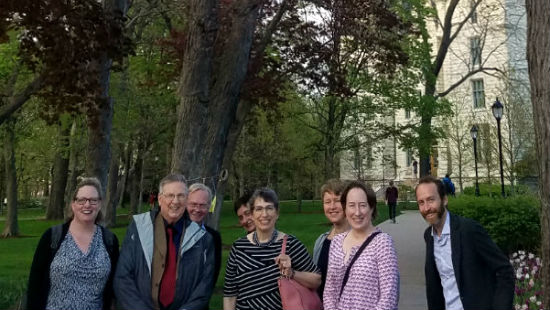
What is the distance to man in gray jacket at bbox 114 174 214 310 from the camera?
3.88 metres

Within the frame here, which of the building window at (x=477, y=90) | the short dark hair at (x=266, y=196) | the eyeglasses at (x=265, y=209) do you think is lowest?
the eyeglasses at (x=265, y=209)

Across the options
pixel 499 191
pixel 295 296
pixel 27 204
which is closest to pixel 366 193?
pixel 295 296

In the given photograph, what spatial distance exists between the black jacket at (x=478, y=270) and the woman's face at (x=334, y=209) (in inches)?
37.5

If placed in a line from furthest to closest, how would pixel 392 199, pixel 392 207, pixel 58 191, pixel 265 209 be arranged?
pixel 58 191
pixel 392 207
pixel 392 199
pixel 265 209

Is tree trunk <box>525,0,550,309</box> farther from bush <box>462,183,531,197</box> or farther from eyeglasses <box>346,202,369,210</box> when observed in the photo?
bush <box>462,183,531,197</box>

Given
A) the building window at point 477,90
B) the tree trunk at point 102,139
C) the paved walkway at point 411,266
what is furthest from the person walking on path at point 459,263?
the building window at point 477,90

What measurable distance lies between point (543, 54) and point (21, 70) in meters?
20.5

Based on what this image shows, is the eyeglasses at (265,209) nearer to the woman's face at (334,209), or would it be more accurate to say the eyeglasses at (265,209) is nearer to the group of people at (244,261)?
the group of people at (244,261)

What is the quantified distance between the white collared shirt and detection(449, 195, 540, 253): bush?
8334mm

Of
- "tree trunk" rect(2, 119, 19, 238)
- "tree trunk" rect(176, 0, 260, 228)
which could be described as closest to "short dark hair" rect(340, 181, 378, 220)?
"tree trunk" rect(176, 0, 260, 228)

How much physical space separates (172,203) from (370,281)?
163cm

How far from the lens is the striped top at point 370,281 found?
135 inches

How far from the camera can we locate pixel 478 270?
371 centimetres

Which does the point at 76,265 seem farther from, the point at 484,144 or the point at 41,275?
the point at 484,144
